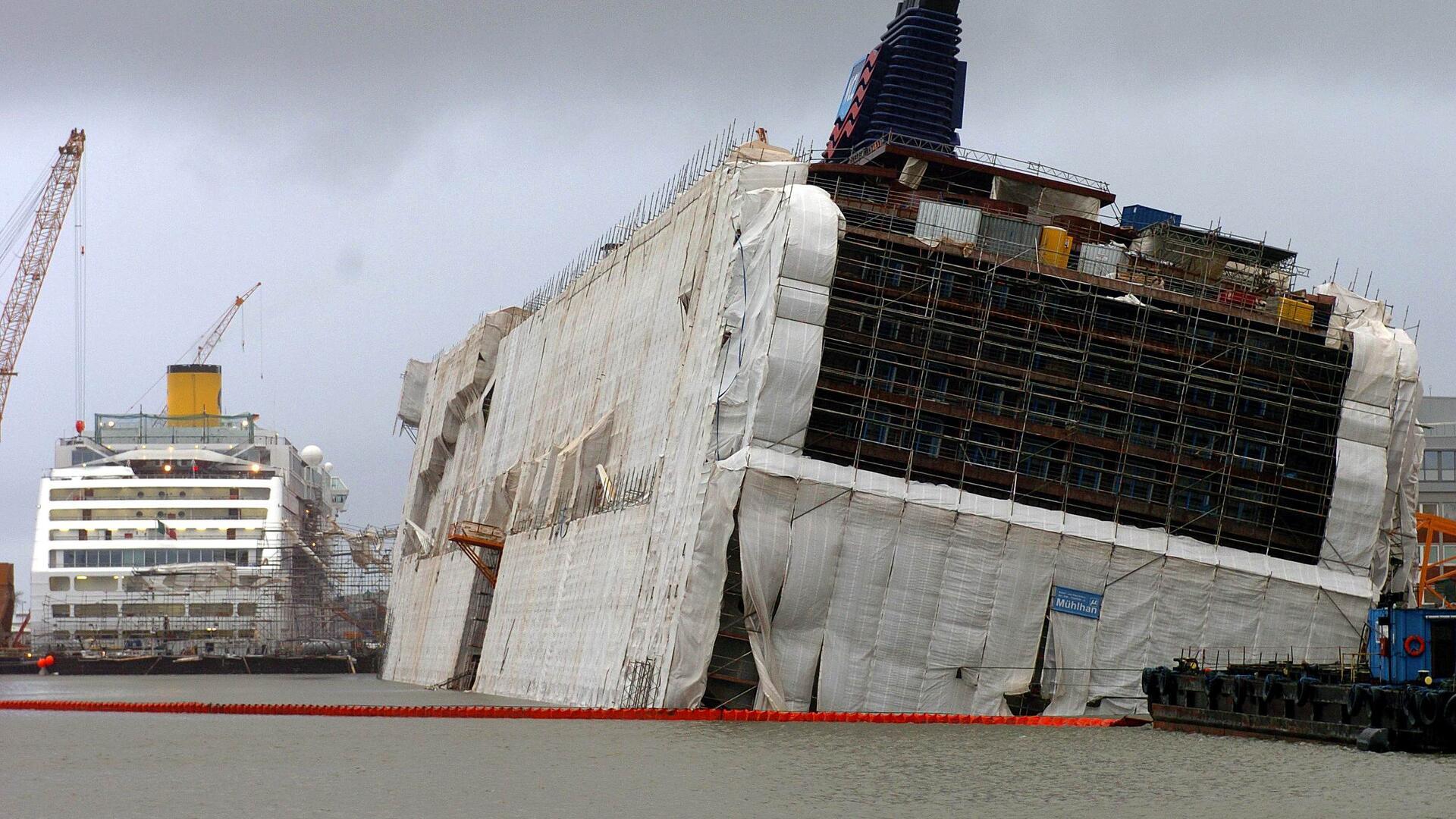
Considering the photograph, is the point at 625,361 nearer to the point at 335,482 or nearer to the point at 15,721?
the point at 15,721

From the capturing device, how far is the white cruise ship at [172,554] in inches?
4953

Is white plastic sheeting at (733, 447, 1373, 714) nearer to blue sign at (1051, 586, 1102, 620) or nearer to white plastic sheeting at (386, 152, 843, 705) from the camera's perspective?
blue sign at (1051, 586, 1102, 620)

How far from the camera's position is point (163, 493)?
128m

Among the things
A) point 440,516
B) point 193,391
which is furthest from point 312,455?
point 440,516

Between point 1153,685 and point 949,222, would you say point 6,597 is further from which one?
point 1153,685

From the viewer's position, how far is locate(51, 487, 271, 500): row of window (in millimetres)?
127250

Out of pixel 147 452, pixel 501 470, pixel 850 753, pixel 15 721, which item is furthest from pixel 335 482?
pixel 850 753

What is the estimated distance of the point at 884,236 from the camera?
57688 millimetres

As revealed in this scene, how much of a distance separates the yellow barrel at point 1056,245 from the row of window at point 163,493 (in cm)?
8266

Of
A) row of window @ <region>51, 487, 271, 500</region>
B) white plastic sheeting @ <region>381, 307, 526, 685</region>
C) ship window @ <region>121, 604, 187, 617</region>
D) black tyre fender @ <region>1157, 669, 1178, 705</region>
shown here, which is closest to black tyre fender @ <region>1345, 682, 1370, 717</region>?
black tyre fender @ <region>1157, 669, 1178, 705</region>

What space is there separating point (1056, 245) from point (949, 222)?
12.3 ft

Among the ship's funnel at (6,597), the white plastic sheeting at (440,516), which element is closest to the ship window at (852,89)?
the white plastic sheeting at (440,516)

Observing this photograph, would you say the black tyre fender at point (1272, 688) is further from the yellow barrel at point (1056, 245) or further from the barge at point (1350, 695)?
the yellow barrel at point (1056, 245)

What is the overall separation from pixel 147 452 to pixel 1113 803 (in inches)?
4374
